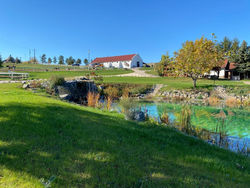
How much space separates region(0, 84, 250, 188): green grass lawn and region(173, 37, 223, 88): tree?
69.3ft

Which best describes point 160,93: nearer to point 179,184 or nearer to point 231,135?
point 231,135

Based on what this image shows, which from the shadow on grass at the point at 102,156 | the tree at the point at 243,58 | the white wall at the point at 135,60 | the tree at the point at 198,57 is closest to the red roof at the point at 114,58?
the white wall at the point at 135,60

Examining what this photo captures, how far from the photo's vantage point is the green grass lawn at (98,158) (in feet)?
9.30

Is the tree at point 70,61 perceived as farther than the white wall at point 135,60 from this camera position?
Yes

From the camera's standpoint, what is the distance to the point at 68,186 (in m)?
2.59

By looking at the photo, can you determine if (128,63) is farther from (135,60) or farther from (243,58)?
(243,58)

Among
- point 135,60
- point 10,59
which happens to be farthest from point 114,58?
point 10,59

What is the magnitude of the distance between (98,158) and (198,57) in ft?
79.2

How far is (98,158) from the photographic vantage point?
346 centimetres

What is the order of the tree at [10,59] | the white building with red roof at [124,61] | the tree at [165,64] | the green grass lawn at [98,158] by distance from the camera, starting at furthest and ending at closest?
the tree at [10,59]
the white building with red roof at [124,61]
the tree at [165,64]
the green grass lawn at [98,158]

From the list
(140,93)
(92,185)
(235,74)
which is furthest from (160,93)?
(235,74)

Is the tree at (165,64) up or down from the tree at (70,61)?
down

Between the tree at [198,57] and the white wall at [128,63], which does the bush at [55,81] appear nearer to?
the tree at [198,57]

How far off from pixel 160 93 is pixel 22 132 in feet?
74.1
